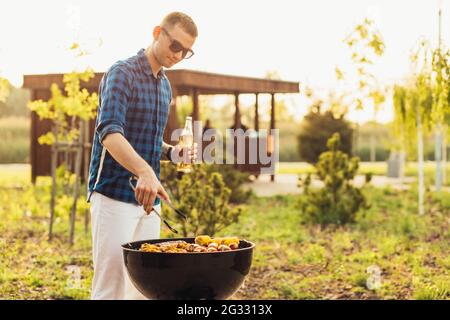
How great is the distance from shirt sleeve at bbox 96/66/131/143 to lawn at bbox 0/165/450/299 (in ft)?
9.08

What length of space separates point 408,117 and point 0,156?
20.9 meters

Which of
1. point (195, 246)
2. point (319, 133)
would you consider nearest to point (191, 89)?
point (319, 133)

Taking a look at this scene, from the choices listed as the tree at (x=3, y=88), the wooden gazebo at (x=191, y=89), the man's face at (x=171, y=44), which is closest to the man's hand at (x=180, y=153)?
the man's face at (x=171, y=44)

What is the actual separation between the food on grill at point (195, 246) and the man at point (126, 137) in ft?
0.71

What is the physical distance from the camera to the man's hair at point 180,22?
3498 mm

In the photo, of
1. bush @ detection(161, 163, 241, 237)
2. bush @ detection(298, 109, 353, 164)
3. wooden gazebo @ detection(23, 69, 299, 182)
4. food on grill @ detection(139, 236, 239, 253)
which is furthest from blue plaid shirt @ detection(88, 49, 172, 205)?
bush @ detection(298, 109, 353, 164)

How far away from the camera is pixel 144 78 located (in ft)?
12.0

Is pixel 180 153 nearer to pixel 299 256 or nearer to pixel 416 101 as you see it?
pixel 299 256

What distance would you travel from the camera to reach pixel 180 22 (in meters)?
3.50

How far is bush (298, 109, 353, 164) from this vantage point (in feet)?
68.1

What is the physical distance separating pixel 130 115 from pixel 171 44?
395 mm

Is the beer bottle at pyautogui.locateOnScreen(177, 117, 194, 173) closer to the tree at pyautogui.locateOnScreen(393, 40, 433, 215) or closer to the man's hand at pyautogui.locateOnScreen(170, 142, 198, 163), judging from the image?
the man's hand at pyautogui.locateOnScreen(170, 142, 198, 163)

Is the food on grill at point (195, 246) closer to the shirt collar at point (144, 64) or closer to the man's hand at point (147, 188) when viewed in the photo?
the man's hand at point (147, 188)
